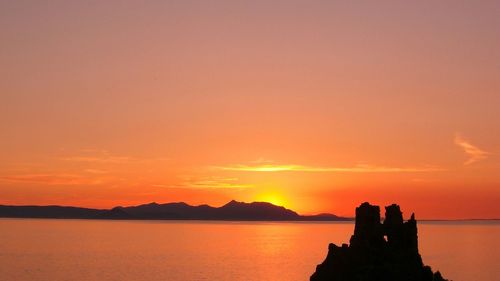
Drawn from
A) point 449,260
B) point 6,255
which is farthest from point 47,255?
point 449,260

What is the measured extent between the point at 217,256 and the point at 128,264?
1630 inches

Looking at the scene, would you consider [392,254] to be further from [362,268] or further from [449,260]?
[449,260]

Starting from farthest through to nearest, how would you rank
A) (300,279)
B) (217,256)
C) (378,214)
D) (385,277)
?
(217,256) < (300,279) < (378,214) < (385,277)

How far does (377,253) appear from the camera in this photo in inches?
2340

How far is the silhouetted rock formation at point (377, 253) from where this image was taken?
57125mm

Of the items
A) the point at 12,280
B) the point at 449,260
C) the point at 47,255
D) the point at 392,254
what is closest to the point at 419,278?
the point at 392,254

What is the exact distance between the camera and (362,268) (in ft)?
190

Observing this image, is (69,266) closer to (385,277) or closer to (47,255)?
(47,255)

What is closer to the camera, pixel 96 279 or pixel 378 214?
pixel 378 214

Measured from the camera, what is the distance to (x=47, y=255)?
181 meters

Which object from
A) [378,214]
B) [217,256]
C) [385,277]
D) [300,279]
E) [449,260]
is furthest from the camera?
[217,256]

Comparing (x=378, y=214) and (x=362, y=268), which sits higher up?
(x=378, y=214)

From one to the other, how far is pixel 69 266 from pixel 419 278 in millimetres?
110749

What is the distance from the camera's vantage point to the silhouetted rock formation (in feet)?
187
